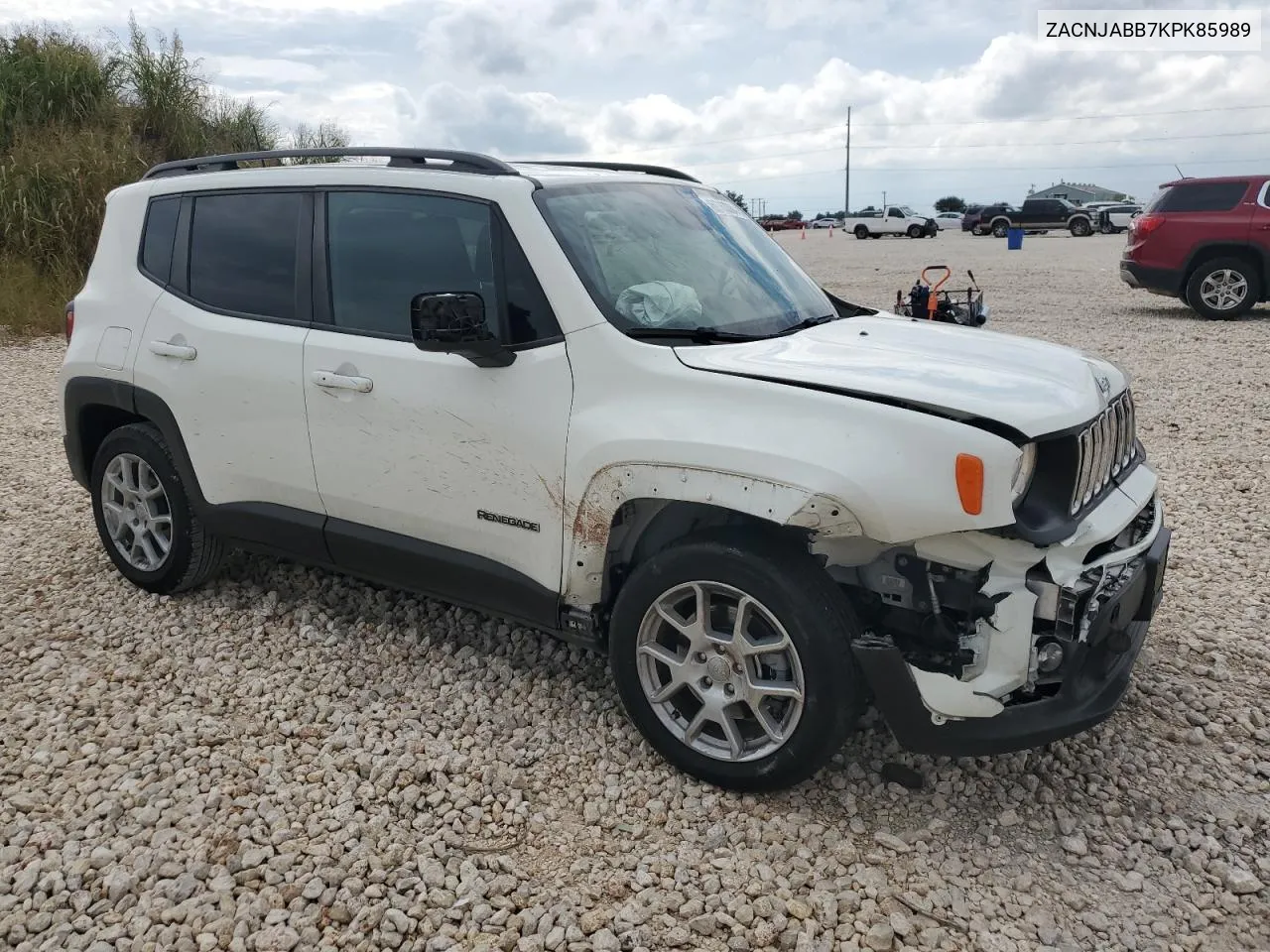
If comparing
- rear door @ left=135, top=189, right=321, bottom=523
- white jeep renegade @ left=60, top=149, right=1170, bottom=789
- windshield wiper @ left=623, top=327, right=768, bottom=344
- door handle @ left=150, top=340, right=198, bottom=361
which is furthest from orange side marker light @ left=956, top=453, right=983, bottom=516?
door handle @ left=150, top=340, right=198, bottom=361

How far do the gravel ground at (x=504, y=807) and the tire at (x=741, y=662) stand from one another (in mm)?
174

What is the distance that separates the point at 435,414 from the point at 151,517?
1904mm

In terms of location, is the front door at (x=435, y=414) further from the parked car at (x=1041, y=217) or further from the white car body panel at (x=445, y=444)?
the parked car at (x=1041, y=217)

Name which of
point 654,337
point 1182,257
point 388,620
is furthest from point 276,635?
point 1182,257

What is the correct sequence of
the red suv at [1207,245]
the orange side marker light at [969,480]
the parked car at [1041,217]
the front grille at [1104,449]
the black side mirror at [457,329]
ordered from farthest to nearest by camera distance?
the parked car at [1041,217]
the red suv at [1207,245]
the black side mirror at [457,329]
the front grille at [1104,449]
the orange side marker light at [969,480]

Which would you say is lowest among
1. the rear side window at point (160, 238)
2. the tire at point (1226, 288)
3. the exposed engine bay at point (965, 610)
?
the tire at point (1226, 288)

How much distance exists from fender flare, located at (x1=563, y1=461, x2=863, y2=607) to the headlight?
0.47 m

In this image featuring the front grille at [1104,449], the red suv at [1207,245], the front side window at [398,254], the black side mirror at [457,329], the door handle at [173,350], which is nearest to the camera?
the front grille at [1104,449]

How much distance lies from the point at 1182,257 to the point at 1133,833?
12114 millimetres

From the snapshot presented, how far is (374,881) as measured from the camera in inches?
112

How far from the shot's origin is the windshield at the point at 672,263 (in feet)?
11.0

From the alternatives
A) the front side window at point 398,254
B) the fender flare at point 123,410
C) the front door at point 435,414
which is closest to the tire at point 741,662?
the front door at point 435,414

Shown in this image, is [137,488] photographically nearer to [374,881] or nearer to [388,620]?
[388,620]

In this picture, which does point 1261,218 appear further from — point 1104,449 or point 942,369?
point 942,369
